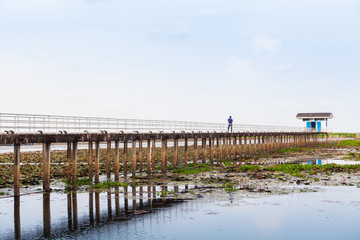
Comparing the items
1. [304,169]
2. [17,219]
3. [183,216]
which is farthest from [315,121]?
[17,219]

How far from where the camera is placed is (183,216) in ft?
52.2

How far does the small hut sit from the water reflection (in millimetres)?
66503

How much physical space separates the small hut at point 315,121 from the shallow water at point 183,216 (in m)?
64.9

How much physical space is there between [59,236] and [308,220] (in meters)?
9.15

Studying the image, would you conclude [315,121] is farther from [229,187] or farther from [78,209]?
[78,209]

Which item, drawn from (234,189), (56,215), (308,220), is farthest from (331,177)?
(56,215)

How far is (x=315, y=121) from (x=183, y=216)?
73.4m

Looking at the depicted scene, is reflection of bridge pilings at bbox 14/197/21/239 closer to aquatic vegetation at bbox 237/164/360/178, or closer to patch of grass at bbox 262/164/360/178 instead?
aquatic vegetation at bbox 237/164/360/178

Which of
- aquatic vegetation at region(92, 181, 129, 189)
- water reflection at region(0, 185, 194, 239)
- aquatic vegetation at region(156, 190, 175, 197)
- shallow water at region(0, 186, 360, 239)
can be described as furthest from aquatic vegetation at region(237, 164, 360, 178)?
aquatic vegetation at region(92, 181, 129, 189)

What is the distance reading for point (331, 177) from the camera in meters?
26.5

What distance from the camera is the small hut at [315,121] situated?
82.7m

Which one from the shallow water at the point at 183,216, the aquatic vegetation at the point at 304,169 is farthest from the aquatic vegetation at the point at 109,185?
the aquatic vegetation at the point at 304,169

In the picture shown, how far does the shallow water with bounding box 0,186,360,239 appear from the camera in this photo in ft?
45.4

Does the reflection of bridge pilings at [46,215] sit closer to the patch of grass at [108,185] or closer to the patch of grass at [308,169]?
the patch of grass at [108,185]
